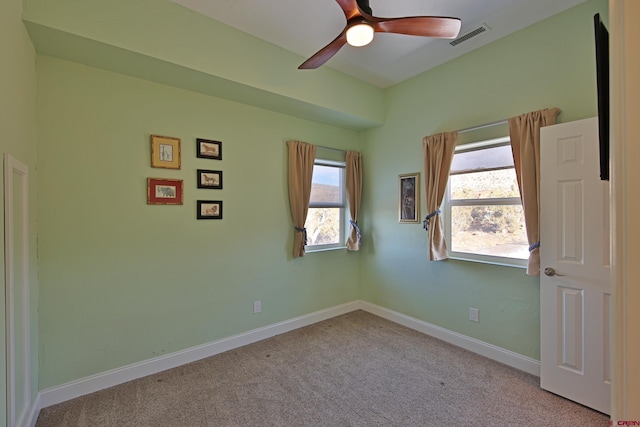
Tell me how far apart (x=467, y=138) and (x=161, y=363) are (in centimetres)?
361

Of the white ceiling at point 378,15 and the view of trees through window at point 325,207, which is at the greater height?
the white ceiling at point 378,15

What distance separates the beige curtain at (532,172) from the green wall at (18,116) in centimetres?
347

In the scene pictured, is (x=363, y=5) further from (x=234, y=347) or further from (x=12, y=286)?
(x=234, y=347)

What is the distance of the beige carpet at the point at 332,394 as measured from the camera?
1.98 m

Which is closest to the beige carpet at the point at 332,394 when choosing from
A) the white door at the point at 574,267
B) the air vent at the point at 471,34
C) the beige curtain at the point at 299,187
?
the white door at the point at 574,267

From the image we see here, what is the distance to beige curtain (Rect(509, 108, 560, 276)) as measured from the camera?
2375mm

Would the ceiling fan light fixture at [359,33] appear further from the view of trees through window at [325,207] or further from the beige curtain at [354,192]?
Answer: the beige curtain at [354,192]

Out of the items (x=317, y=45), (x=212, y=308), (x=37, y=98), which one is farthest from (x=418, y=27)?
(x=212, y=308)

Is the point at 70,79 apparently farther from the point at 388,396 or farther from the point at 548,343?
the point at 548,343

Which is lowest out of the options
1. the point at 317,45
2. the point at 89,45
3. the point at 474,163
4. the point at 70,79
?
the point at 474,163

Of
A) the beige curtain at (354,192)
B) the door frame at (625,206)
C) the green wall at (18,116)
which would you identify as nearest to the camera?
the door frame at (625,206)

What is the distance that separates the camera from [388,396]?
223cm

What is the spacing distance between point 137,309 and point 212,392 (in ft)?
3.12

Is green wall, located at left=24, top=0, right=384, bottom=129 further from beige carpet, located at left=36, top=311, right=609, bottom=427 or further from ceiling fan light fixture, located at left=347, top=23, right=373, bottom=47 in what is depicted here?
beige carpet, located at left=36, top=311, right=609, bottom=427
